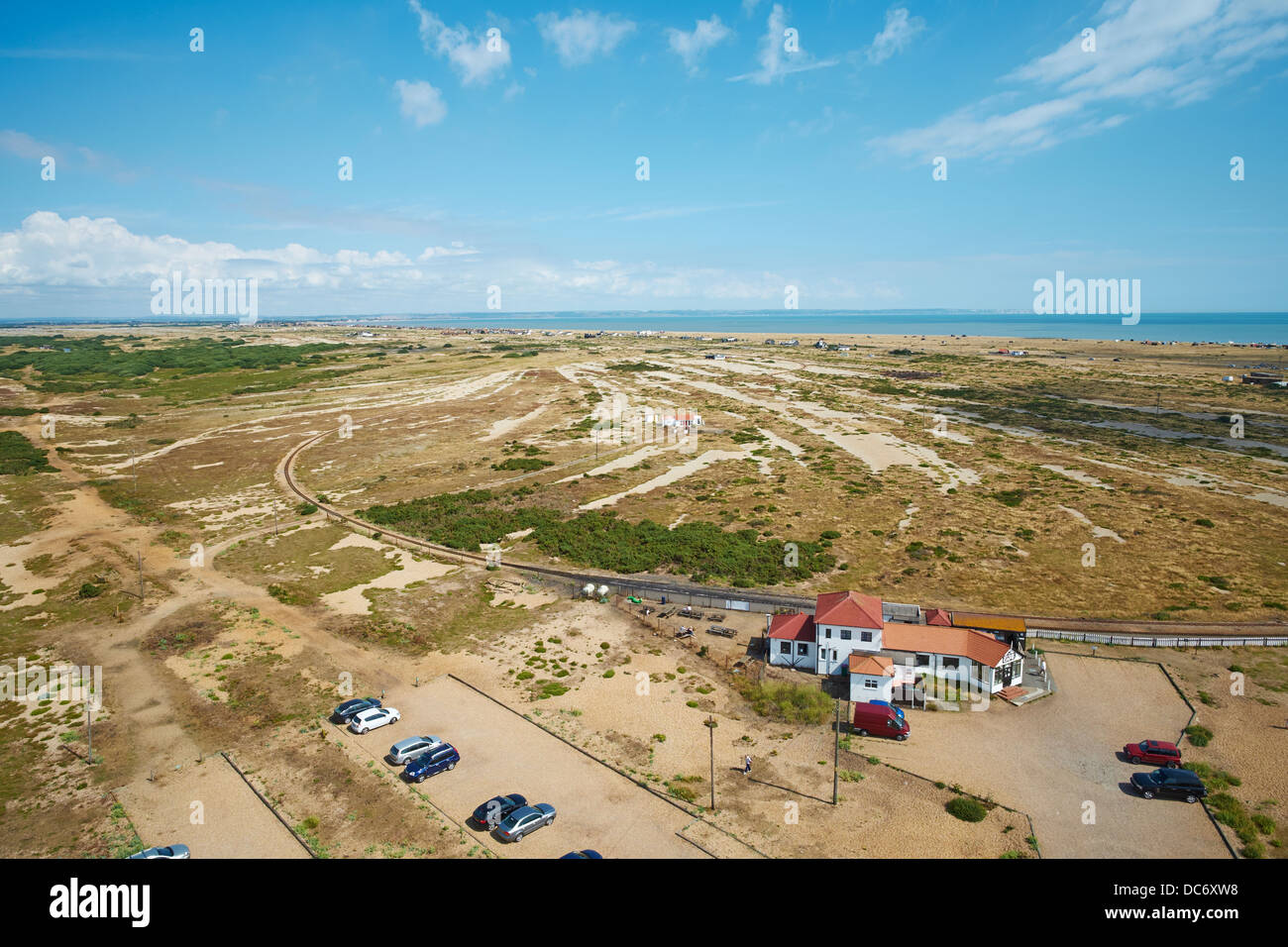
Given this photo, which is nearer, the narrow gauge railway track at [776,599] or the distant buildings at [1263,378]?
the narrow gauge railway track at [776,599]

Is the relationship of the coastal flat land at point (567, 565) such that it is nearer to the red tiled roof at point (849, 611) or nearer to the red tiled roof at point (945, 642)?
the red tiled roof at point (945, 642)

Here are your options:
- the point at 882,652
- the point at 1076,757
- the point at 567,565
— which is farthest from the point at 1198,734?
the point at 567,565

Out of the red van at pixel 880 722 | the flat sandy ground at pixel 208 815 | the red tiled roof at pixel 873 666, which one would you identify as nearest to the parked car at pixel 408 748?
the flat sandy ground at pixel 208 815

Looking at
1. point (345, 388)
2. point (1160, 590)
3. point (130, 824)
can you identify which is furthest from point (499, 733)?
point (345, 388)

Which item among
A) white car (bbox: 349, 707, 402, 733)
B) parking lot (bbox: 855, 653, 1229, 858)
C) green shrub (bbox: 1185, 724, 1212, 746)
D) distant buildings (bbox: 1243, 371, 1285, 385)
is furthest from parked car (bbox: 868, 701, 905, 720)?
distant buildings (bbox: 1243, 371, 1285, 385)

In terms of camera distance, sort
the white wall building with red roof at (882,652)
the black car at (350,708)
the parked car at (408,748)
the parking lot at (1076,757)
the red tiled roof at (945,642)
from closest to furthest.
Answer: the parking lot at (1076,757)
the parked car at (408,748)
the black car at (350,708)
the white wall building with red roof at (882,652)
the red tiled roof at (945,642)

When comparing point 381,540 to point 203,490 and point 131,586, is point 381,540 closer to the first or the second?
point 131,586
